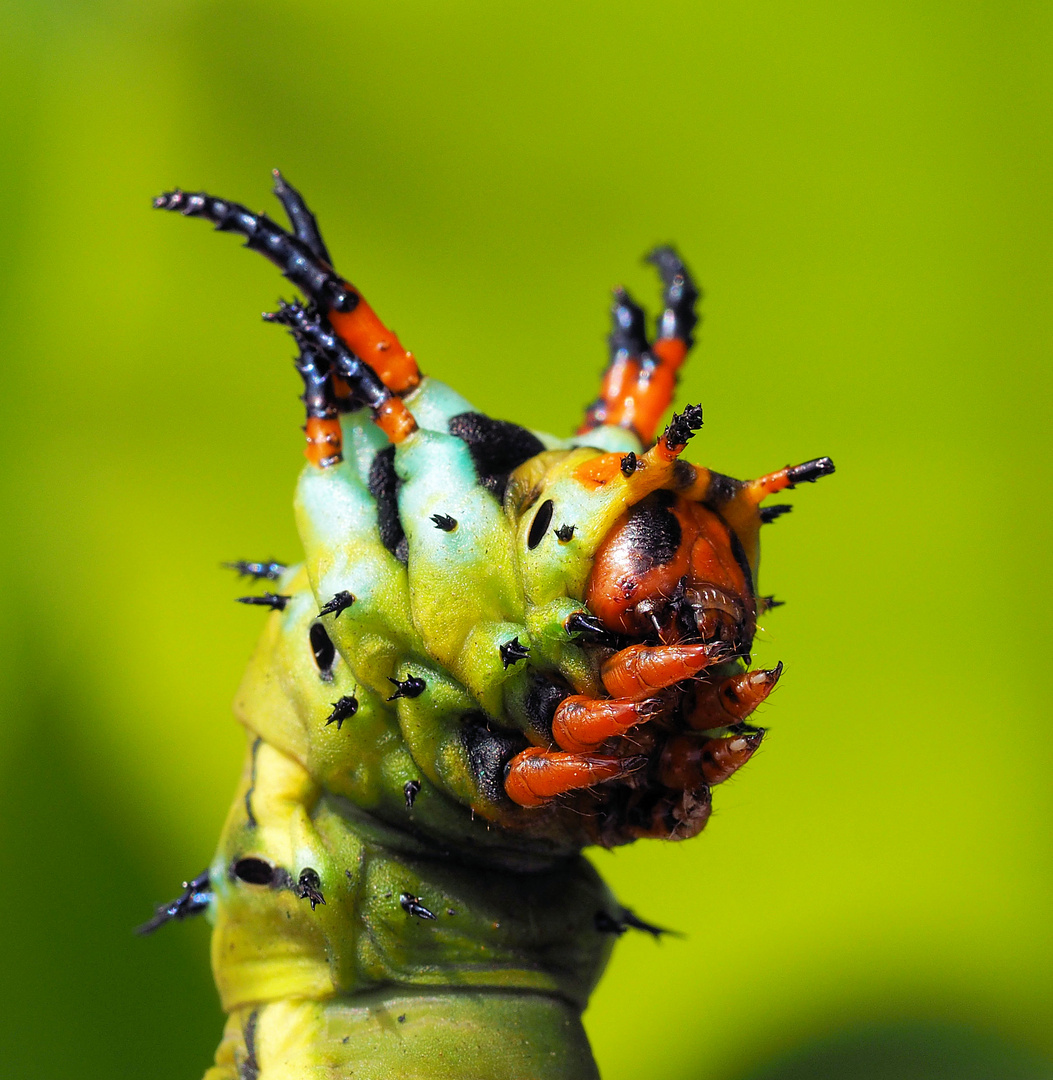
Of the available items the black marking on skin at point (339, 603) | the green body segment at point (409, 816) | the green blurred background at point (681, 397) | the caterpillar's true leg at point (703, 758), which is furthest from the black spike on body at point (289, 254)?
the green blurred background at point (681, 397)

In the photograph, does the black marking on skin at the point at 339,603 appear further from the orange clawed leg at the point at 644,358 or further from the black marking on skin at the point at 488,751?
the orange clawed leg at the point at 644,358

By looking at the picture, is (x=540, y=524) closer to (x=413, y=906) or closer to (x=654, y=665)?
(x=654, y=665)

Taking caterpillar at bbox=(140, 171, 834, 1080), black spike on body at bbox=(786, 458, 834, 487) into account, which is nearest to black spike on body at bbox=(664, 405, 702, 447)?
caterpillar at bbox=(140, 171, 834, 1080)

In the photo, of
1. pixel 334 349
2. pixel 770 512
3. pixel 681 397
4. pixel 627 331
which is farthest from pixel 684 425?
pixel 681 397

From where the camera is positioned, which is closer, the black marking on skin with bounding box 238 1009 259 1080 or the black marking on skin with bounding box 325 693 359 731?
Result: the black marking on skin with bounding box 325 693 359 731

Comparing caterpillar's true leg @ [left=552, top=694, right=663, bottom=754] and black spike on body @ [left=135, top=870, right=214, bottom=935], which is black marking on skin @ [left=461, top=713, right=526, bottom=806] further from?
black spike on body @ [left=135, top=870, right=214, bottom=935]

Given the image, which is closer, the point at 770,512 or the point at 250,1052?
the point at 770,512
